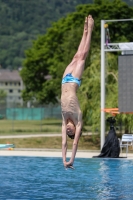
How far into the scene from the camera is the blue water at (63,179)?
15.6 metres

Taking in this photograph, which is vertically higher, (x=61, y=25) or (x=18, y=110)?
(x=61, y=25)

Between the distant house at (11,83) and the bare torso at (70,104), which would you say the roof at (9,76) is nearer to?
the distant house at (11,83)

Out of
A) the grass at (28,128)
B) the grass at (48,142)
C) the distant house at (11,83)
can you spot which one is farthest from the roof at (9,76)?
the grass at (48,142)

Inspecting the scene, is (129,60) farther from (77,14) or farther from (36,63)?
(36,63)

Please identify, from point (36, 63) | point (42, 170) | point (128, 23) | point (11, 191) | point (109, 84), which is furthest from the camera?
point (36, 63)

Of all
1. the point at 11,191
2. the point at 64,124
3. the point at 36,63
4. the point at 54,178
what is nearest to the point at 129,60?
the point at 54,178

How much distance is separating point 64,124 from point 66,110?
Result: 434 mm

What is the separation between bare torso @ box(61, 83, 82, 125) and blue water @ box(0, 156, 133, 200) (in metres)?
3.12

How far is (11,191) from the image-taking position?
53.4 feet

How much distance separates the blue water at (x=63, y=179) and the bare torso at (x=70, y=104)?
312 cm

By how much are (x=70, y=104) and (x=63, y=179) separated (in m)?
7.23

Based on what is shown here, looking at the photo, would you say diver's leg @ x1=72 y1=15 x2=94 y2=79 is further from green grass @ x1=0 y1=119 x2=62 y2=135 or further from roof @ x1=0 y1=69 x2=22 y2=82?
roof @ x1=0 y1=69 x2=22 y2=82

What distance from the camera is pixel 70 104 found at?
12508 mm

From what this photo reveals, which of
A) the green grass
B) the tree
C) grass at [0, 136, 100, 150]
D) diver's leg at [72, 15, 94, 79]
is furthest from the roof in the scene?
diver's leg at [72, 15, 94, 79]
